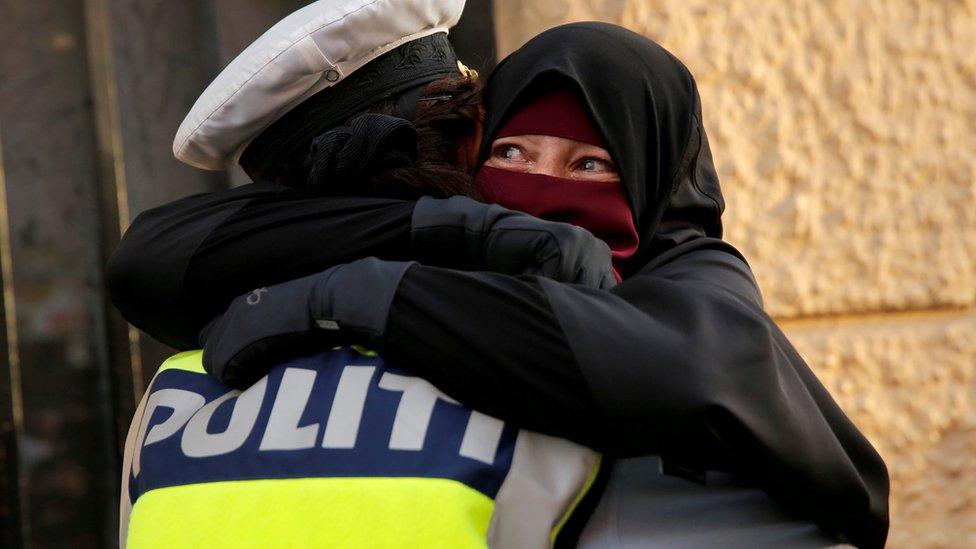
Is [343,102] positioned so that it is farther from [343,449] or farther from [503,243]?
[343,449]

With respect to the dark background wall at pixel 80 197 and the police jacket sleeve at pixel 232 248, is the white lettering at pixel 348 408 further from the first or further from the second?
the dark background wall at pixel 80 197

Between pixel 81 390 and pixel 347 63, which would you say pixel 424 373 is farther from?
pixel 81 390

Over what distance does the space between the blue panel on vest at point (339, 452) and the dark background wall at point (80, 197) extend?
2.65 ft

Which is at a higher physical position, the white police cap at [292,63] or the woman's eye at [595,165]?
the white police cap at [292,63]

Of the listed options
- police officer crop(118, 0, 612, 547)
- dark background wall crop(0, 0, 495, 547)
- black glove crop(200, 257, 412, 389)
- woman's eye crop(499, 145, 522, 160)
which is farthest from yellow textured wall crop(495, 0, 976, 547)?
black glove crop(200, 257, 412, 389)

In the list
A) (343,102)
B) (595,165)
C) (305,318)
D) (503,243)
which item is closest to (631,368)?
(503,243)

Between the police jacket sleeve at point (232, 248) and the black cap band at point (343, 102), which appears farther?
the black cap band at point (343, 102)


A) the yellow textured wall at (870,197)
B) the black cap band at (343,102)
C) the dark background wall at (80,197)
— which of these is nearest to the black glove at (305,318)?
the black cap band at (343,102)

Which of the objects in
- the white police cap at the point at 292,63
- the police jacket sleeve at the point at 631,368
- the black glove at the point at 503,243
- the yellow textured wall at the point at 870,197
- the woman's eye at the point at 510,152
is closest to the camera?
the police jacket sleeve at the point at 631,368

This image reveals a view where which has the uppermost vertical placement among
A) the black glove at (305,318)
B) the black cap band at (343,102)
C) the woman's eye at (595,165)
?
the black cap band at (343,102)

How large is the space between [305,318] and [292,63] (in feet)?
1.16

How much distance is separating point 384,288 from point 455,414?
0.45ft

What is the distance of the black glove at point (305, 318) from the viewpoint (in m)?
1.08

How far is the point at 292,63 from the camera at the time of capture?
1.31 metres
